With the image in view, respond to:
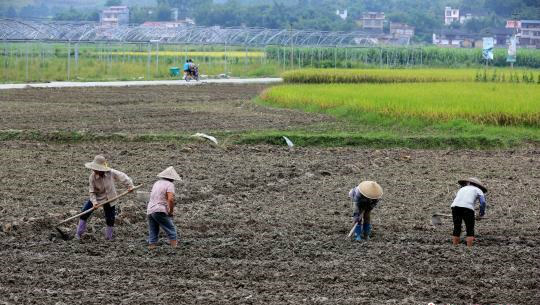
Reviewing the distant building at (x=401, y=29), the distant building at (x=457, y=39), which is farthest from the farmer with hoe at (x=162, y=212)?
the distant building at (x=401, y=29)

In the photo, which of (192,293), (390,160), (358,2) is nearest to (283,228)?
(192,293)

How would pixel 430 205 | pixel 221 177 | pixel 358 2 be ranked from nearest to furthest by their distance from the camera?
pixel 430 205 → pixel 221 177 → pixel 358 2

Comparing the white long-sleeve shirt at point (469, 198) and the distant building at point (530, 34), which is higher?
the distant building at point (530, 34)

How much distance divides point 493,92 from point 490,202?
47.7ft

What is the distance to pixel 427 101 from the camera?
79.8ft

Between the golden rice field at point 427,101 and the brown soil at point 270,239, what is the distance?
16.7ft

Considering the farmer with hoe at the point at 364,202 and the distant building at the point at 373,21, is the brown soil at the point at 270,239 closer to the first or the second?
the farmer with hoe at the point at 364,202

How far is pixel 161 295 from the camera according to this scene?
8.17 metres

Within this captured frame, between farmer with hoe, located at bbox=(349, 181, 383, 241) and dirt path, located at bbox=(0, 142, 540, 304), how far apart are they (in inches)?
9.5

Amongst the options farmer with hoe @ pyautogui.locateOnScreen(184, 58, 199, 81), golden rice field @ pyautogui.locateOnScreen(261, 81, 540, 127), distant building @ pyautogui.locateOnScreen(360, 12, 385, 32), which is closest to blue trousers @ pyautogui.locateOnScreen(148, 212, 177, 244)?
golden rice field @ pyautogui.locateOnScreen(261, 81, 540, 127)

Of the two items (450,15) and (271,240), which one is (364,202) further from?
(450,15)

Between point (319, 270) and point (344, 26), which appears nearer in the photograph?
point (319, 270)

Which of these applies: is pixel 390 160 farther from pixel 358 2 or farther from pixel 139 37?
pixel 358 2

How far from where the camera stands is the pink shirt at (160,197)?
10070mm
